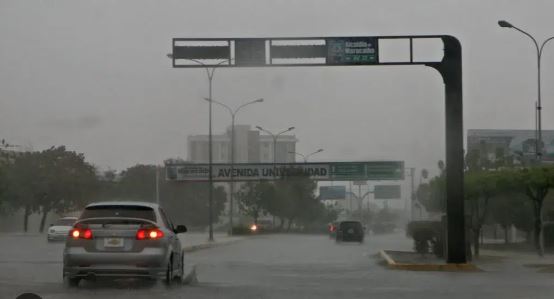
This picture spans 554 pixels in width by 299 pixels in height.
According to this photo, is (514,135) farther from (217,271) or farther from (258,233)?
(217,271)

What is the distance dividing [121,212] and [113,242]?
0.84m

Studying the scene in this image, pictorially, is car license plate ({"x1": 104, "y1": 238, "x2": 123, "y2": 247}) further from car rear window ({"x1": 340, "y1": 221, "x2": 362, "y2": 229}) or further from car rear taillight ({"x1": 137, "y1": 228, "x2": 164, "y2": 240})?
car rear window ({"x1": 340, "y1": 221, "x2": 362, "y2": 229})

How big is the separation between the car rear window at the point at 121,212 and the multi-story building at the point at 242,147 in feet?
426

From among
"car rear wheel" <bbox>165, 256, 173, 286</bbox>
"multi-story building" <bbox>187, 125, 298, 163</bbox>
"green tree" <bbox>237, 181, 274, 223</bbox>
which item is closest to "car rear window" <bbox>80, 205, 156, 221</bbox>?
"car rear wheel" <bbox>165, 256, 173, 286</bbox>

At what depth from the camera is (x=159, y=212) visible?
1617 cm

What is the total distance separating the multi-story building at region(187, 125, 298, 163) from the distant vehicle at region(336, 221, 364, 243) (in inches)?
3619

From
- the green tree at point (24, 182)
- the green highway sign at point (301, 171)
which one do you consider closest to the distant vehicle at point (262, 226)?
the green highway sign at point (301, 171)

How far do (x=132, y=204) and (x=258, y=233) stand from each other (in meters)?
69.3

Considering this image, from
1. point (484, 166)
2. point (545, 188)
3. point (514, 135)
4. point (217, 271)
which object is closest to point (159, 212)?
point (217, 271)

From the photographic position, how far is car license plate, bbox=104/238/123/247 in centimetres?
1509

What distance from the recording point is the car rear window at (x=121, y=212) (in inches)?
621

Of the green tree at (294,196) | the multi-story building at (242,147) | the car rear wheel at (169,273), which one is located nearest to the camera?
the car rear wheel at (169,273)

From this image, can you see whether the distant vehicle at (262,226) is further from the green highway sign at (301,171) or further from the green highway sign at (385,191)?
the green highway sign at (385,191)

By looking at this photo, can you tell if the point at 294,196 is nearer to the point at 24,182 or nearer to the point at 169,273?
the point at 24,182
